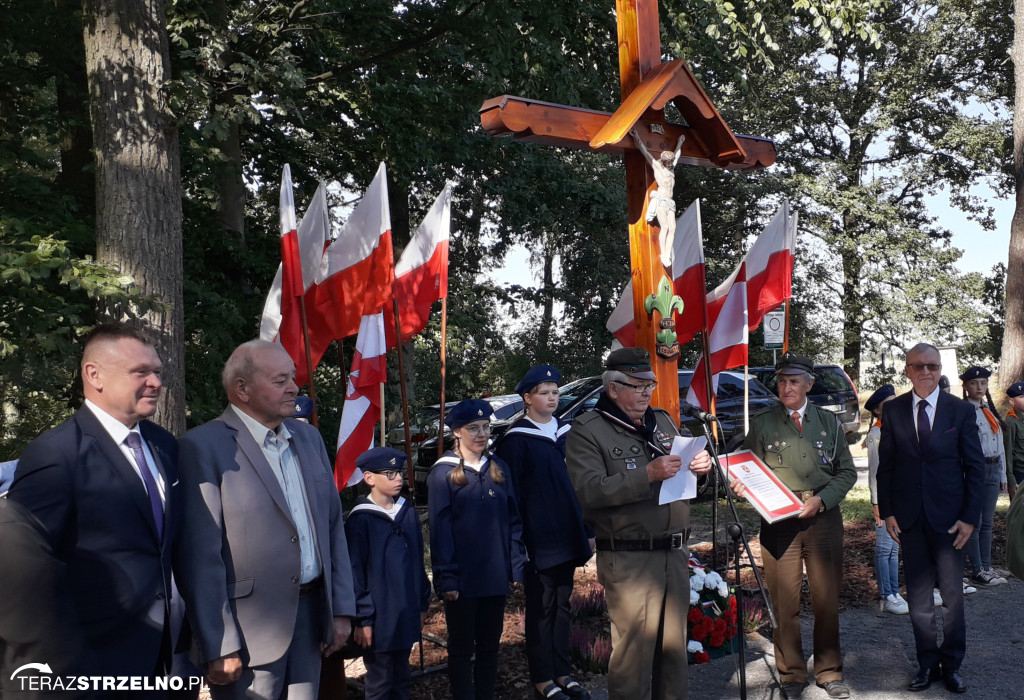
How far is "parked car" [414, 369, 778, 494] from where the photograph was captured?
13633 millimetres

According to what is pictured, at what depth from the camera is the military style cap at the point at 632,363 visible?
4758 mm

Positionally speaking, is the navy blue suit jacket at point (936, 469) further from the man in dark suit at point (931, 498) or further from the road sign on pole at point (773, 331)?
the road sign on pole at point (773, 331)

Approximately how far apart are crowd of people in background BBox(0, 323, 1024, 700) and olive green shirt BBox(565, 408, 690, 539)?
0.01m

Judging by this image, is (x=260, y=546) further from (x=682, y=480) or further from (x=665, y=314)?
(x=665, y=314)

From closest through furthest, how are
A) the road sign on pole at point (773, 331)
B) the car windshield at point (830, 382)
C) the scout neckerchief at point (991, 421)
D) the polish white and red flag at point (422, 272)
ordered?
the polish white and red flag at point (422, 272) < the scout neckerchief at point (991, 421) < the road sign on pole at point (773, 331) < the car windshield at point (830, 382)

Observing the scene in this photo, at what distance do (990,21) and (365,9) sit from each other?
23679 mm

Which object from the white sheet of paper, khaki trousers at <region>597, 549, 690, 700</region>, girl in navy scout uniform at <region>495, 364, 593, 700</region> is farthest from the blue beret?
the white sheet of paper

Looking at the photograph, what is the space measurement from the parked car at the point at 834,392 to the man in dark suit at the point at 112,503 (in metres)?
14.5

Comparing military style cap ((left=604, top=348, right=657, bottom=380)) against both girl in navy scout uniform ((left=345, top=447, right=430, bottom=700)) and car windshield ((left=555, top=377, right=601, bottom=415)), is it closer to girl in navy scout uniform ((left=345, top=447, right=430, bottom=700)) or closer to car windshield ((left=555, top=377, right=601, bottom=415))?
girl in navy scout uniform ((left=345, top=447, right=430, bottom=700))

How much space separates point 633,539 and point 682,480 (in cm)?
43

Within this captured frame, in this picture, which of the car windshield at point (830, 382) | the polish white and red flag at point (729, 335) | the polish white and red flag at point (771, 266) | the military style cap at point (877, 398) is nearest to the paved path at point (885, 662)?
the military style cap at point (877, 398)

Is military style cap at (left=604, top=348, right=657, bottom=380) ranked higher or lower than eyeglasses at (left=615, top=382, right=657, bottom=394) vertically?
higher

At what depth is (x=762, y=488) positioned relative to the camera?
551 centimetres

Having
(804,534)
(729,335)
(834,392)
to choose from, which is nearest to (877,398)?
(729,335)
